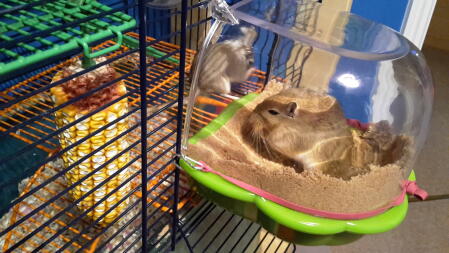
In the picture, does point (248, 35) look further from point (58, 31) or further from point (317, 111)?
point (58, 31)

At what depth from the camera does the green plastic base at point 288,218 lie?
583 mm

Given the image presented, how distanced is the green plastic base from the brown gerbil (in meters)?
0.07

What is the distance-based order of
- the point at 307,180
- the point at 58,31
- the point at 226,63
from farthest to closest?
the point at 226,63, the point at 307,180, the point at 58,31

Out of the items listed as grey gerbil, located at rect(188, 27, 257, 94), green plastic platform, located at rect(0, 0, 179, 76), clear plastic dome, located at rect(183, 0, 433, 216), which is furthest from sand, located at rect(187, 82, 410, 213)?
green plastic platform, located at rect(0, 0, 179, 76)

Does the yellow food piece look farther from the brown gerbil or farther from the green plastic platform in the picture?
the brown gerbil

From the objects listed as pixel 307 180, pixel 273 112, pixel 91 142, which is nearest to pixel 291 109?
pixel 273 112

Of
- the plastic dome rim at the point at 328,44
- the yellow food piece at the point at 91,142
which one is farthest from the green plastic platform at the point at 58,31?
the plastic dome rim at the point at 328,44

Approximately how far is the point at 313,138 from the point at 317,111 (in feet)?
0.21

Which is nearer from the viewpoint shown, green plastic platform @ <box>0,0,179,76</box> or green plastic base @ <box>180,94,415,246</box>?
green plastic platform @ <box>0,0,179,76</box>

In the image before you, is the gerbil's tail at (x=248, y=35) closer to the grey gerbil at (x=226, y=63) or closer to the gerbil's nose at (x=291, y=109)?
the grey gerbil at (x=226, y=63)

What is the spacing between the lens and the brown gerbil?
629 millimetres

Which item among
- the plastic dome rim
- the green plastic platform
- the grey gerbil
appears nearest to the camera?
the green plastic platform

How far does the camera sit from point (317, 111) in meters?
0.69

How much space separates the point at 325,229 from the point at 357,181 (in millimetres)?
89
